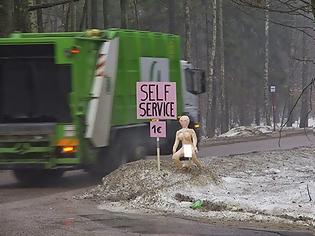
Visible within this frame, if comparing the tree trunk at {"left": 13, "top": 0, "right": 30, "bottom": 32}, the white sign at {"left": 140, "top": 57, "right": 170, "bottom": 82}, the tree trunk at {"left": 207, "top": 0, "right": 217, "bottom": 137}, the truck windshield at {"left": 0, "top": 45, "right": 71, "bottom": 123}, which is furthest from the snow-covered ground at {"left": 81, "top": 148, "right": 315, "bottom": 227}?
the tree trunk at {"left": 207, "top": 0, "right": 217, "bottom": 137}

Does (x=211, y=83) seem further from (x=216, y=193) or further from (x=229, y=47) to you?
(x=216, y=193)

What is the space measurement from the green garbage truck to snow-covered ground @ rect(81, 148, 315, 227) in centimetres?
121

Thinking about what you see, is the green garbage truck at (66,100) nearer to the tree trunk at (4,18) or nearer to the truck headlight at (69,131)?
the truck headlight at (69,131)

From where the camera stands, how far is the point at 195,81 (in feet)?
61.7

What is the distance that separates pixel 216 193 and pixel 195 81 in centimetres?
706

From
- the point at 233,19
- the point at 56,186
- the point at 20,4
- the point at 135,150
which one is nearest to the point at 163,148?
the point at 135,150

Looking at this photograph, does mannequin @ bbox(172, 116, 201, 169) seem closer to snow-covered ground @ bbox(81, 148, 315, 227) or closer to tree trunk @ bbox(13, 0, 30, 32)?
snow-covered ground @ bbox(81, 148, 315, 227)

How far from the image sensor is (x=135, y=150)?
16.1 m

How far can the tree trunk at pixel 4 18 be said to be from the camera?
19.9 meters

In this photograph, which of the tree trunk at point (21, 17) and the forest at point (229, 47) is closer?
the tree trunk at point (21, 17)

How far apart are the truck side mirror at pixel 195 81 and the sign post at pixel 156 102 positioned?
5.32 m

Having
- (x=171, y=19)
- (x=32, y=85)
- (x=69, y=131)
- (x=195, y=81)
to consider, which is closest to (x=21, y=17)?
(x=195, y=81)

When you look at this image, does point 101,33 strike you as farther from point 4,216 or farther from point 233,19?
point 233,19

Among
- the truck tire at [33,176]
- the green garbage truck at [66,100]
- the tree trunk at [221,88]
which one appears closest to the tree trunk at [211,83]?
the tree trunk at [221,88]
